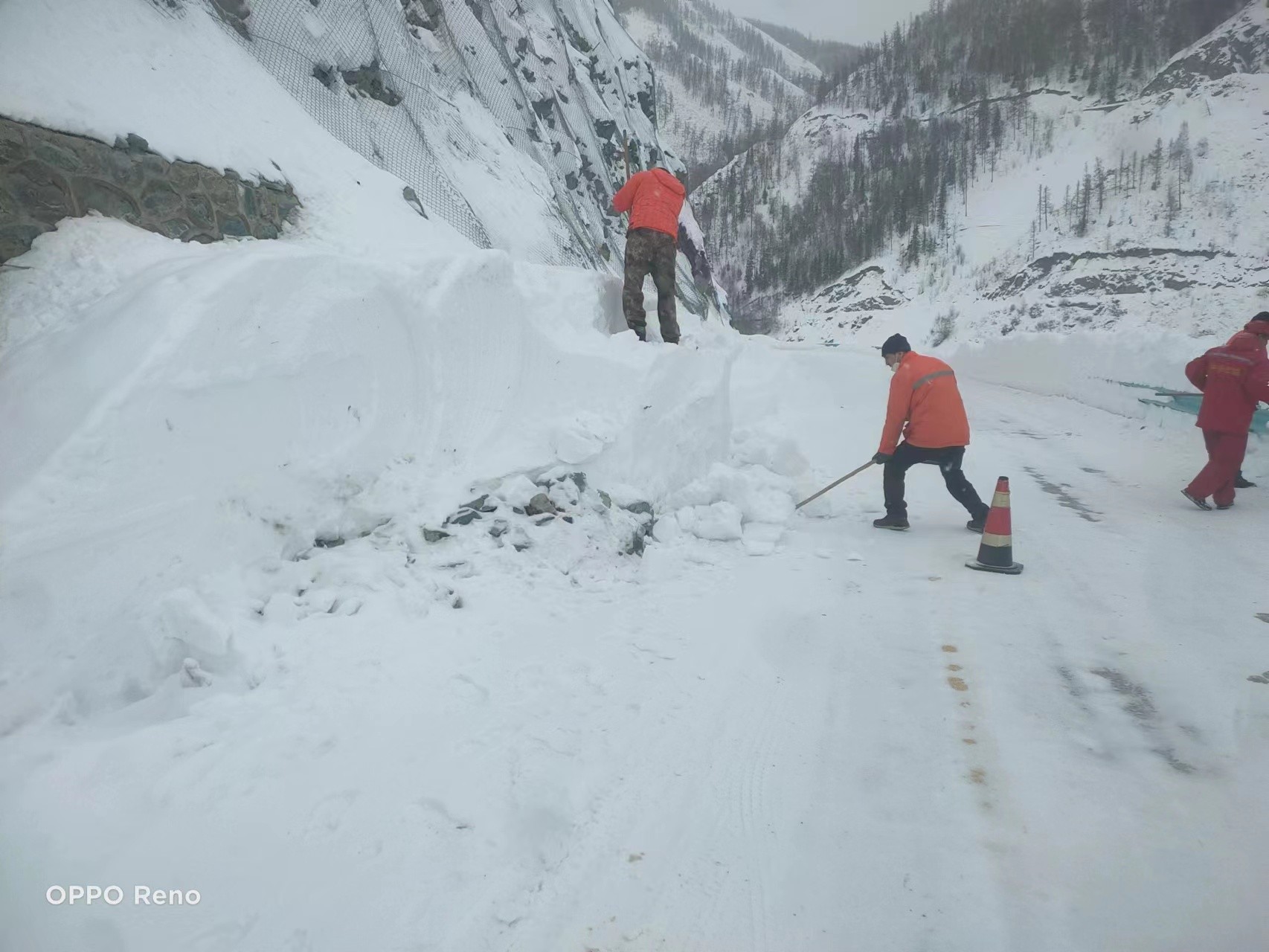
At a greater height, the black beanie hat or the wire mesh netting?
the wire mesh netting

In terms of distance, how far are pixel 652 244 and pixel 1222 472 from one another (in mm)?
4724

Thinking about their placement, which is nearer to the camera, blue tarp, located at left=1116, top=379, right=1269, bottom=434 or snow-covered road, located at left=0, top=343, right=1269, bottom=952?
snow-covered road, located at left=0, top=343, right=1269, bottom=952

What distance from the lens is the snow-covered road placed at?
5.74ft

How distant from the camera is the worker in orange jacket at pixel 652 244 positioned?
6117 mm

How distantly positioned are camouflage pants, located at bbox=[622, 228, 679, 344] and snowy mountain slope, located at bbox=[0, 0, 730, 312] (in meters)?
1.73

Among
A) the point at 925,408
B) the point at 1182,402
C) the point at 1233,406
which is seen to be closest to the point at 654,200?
the point at 925,408

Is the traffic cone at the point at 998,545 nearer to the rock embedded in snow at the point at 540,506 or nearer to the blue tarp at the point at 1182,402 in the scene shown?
the rock embedded in snow at the point at 540,506

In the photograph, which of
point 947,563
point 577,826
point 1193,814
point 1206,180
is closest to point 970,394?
point 947,563

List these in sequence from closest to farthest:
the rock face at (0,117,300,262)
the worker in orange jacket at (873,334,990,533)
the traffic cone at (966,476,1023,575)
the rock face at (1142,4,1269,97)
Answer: the rock face at (0,117,300,262), the traffic cone at (966,476,1023,575), the worker in orange jacket at (873,334,990,533), the rock face at (1142,4,1269,97)

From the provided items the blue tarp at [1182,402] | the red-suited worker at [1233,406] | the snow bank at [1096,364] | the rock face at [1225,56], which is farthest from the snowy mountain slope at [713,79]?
the red-suited worker at [1233,406]

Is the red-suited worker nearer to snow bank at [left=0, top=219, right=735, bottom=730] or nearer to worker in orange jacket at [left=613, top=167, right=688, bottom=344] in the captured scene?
snow bank at [left=0, top=219, right=735, bottom=730]

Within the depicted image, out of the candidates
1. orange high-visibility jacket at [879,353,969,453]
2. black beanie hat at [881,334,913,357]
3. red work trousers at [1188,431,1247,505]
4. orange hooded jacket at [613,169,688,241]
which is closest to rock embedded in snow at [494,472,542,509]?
orange high-visibility jacket at [879,353,969,453]

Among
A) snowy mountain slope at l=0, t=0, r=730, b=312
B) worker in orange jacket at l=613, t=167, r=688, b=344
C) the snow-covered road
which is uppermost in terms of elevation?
snowy mountain slope at l=0, t=0, r=730, b=312

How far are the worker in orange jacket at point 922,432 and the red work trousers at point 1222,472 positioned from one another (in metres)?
1.75
